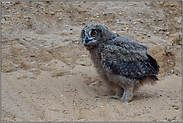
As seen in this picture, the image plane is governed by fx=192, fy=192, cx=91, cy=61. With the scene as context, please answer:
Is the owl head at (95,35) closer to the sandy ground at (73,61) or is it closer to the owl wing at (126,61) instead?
the owl wing at (126,61)

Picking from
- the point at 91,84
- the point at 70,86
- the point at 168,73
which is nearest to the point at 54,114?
the point at 70,86

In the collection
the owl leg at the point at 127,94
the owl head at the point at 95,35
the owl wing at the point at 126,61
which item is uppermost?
the owl head at the point at 95,35

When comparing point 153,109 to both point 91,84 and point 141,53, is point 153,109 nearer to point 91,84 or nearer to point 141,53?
point 141,53

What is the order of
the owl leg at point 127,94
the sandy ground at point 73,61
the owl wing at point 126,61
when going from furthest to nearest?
the owl leg at point 127,94, the owl wing at point 126,61, the sandy ground at point 73,61

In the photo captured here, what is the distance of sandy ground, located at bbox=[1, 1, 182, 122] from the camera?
12.9 ft

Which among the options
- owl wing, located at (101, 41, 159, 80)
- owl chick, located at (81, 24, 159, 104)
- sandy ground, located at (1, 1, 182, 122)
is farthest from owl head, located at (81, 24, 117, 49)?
sandy ground, located at (1, 1, 182, 122)

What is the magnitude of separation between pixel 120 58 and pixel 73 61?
2.05 meters

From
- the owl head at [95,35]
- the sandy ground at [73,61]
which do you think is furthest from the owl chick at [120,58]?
the sandy ground at [73,61]

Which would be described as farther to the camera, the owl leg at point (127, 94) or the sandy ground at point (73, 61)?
the owl leg at point (127, 94)

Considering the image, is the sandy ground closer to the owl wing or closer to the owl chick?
the owl chick

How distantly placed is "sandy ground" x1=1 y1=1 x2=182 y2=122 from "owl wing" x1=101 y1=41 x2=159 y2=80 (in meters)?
0.69

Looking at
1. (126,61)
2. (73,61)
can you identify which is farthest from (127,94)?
(73,61)

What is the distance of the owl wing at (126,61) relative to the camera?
441cm

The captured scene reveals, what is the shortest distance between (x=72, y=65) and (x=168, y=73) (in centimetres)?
323
